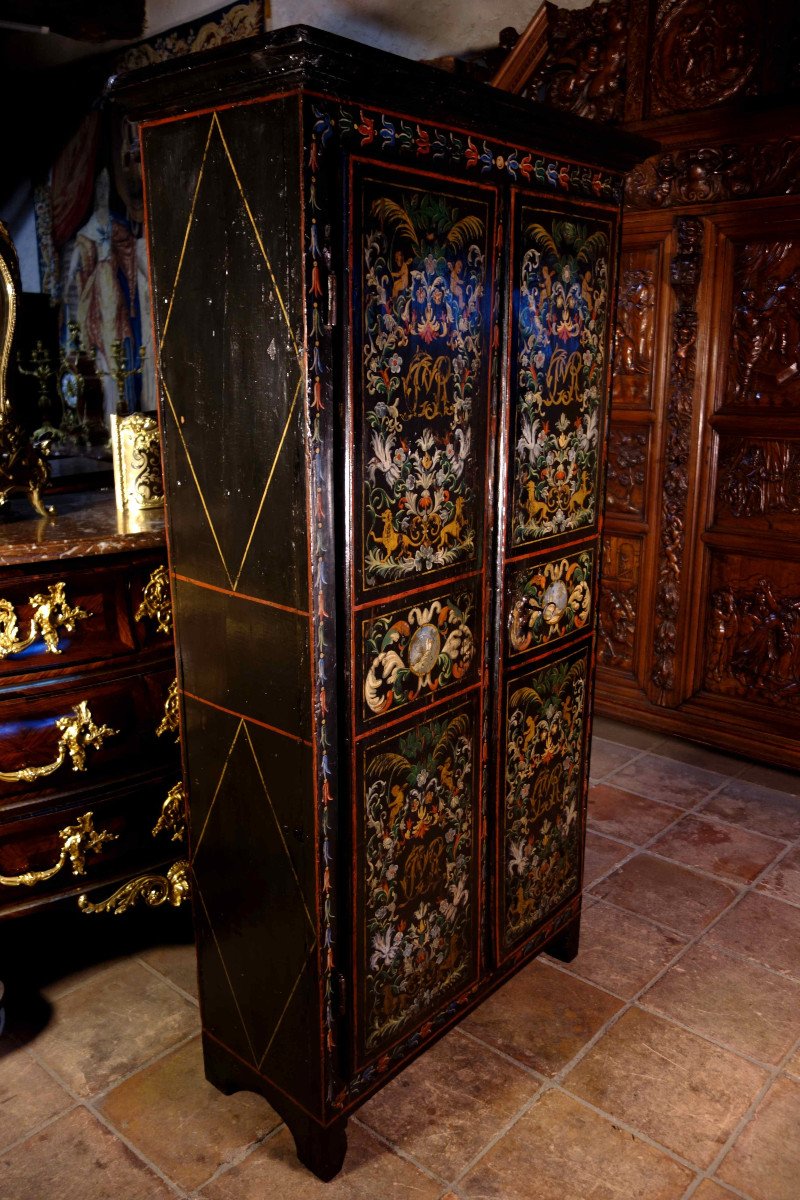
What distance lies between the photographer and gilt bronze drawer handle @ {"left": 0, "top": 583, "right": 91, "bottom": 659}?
2.14m

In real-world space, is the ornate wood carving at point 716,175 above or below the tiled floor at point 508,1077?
above

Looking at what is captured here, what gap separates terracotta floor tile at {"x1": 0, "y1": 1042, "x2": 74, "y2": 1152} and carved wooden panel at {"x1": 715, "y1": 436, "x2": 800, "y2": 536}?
9.63ft

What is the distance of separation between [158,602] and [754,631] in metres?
2.38

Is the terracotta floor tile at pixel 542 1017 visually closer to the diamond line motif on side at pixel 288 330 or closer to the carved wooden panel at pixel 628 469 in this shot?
the diamond line motif on side at pixel 288 330

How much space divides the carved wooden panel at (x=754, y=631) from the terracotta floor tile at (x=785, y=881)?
0.73 metres

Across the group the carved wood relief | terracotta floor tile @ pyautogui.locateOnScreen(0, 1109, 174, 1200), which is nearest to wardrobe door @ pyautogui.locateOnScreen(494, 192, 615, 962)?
terracotta floor tile @ pyautogui.locateOnScreen(0, 1109, 174, 1200)

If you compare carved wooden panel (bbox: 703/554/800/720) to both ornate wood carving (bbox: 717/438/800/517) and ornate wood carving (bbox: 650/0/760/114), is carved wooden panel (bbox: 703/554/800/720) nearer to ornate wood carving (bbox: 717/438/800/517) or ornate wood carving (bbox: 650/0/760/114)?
ornate wood carving (bbox: 717/438/800/517)

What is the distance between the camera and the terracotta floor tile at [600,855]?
3023mm

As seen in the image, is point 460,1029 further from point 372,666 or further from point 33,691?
point 33,691

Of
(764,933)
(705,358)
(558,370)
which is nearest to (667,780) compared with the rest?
(764,933)

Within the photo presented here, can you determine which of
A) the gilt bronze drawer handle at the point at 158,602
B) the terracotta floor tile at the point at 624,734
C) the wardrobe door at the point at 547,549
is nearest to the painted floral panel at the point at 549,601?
the wardrobe door at the point at 547,549

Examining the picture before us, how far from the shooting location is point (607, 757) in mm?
3881

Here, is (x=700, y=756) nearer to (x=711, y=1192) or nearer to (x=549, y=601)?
(x=549, y=601)

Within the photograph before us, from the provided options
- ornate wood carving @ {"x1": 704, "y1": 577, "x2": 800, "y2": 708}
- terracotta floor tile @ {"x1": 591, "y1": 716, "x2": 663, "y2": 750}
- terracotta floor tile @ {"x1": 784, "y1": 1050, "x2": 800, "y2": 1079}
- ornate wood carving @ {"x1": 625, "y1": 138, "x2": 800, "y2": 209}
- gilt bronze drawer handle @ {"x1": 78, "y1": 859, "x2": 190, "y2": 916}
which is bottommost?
terracotta floor tile @ {"x1": 784, "y1": 1050, "x2": 800, "y2": 1079}
